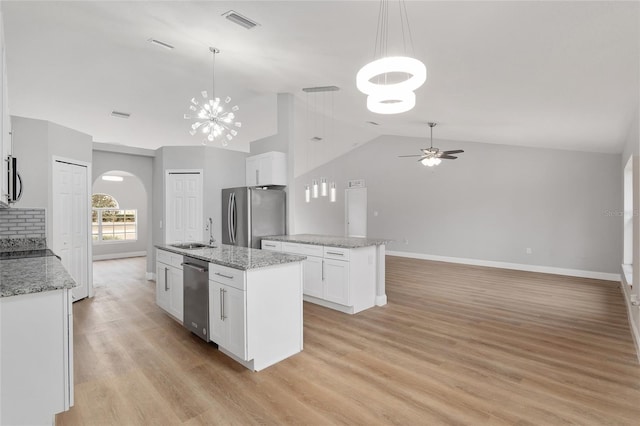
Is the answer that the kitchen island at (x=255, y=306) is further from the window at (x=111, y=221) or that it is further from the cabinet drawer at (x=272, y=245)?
the window at (x=111, y=221)

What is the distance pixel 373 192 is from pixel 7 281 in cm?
876

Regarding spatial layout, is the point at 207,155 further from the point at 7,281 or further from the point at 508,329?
the point at 508,329

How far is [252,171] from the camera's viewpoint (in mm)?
6406

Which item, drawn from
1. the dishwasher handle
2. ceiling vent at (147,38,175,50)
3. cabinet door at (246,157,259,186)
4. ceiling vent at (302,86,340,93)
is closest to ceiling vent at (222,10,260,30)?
ceiling vent at (147,38,175,50)

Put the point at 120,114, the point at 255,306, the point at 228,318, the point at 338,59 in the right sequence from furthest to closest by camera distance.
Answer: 1. the point at 120,114
2. the point at 338,59
3. the point at 228,318
4. the point at 255,306

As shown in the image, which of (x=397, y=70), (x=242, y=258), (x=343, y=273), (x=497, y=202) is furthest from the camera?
(x=497, y=202)

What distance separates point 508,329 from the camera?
3.74 meters

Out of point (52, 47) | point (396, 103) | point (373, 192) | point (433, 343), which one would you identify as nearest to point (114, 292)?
point (52, 47)

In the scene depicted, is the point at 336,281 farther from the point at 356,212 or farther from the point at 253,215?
the point at 356,212

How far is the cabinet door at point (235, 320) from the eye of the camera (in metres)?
2.71

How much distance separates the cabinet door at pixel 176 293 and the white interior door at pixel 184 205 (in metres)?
2.65

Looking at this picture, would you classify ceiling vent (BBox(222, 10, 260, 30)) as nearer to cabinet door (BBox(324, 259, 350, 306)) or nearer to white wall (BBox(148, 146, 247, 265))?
cabinet door (BBox(324, 259, 350, 306))

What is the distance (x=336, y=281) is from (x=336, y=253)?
Answer: 1.26ft

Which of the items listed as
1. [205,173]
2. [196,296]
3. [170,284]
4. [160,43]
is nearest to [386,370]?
[196,296]
